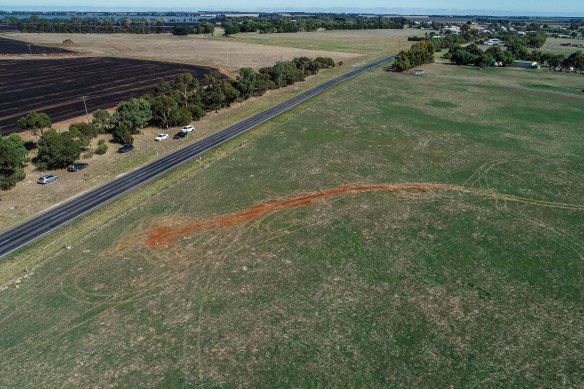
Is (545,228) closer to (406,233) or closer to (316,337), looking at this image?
(406,233)

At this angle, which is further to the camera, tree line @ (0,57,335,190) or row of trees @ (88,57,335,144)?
row of trees @ (88,57,335,144)

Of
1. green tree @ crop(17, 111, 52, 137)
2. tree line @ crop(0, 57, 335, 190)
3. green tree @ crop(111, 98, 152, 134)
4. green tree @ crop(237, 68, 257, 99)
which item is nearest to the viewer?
tree line @ crop(0, 57, 335, 190)

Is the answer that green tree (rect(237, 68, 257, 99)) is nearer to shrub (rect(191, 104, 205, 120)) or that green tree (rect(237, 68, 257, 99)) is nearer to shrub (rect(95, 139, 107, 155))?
shrub (rect(191, 104, 205, 120))

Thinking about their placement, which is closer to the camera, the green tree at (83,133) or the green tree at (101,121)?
the green tree at (83,133)

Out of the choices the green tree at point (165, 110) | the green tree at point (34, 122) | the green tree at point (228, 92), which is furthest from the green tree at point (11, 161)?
the green tree at point (228, 92)

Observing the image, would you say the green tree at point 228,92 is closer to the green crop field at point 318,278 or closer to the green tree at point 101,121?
the green tree at point 101,121

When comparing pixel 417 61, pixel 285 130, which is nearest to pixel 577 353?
pixel 285 130

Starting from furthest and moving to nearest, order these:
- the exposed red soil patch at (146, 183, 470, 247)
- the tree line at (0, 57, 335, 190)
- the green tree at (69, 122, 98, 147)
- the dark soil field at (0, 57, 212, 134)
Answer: the dark soil field at (0, 57, 212, 134), the green tree at (69, 122, 98, 147), the tree line at (0, 57, 335, 190), the exposed red soil patch at (146, 183, 470, 247)

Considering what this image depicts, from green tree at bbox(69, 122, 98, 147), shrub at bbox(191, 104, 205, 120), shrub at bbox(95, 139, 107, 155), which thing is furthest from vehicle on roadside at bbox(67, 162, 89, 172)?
shrub at bbox(191, 104, 205, 120)
